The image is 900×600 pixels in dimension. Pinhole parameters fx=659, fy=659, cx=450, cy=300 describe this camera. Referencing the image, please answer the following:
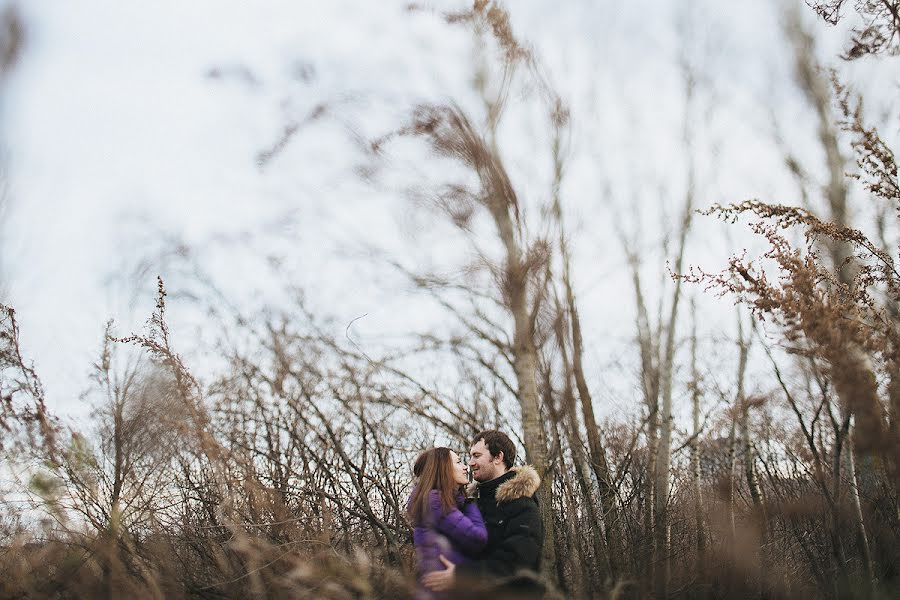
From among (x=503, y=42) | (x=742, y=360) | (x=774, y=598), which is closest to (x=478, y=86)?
(x=503, y=42)

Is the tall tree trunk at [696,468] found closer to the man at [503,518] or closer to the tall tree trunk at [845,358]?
the tall tree trunk at [845,358]

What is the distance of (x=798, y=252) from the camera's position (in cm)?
341

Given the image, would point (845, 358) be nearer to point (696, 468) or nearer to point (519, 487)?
point (519, 487)

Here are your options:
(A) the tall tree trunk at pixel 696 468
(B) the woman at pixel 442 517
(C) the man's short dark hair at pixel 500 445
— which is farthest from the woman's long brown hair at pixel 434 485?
(A) the tall tree trunk at pixel 696 468

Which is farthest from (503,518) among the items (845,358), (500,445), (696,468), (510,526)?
(696,468)

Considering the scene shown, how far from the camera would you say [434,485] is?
138 inches

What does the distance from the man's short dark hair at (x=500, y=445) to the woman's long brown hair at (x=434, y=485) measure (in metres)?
0.35

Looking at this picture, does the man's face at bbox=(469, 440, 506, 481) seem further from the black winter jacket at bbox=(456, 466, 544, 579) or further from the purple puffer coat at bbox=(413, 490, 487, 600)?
the purple puffer coat at bbox=(413, 490, 487, 600)

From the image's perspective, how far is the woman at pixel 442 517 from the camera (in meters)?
3.31

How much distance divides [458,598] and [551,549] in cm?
327

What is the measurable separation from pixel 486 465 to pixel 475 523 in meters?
0.41

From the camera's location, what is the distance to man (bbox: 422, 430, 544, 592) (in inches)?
129

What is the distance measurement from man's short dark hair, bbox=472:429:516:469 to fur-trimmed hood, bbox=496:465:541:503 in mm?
231

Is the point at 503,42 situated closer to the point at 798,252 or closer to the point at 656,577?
the point at 798,252
